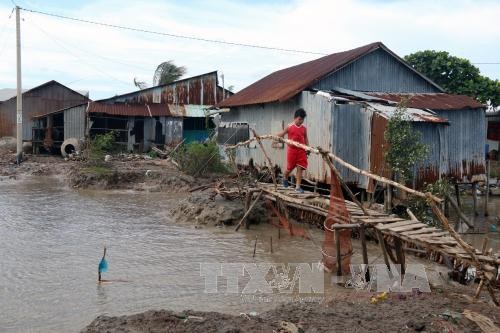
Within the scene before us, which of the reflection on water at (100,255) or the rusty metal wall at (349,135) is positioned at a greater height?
the rusty metal wall at (349,135)

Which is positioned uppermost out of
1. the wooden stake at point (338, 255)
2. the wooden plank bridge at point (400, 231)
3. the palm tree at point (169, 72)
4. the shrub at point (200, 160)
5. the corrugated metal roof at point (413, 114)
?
the palm tree at point (169, 72)

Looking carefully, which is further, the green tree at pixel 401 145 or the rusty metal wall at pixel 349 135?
the rusty metal wall at pixel 349 135

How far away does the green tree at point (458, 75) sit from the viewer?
70.4 feet

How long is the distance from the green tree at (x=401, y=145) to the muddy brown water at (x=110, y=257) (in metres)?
1.91

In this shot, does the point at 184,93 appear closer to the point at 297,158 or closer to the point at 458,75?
the point at 458,75

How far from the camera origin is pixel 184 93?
27578 millimetres

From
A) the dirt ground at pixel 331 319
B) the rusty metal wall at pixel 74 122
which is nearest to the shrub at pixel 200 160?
the rusty metal wall at pixel 74 122

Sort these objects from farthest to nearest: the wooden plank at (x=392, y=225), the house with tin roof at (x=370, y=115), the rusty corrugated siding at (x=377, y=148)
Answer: the house with tin roof at (x=370, y=115) → the rusty corrugated siding at (x=377, y=148) → the wooden plank at (x=392, y=225)

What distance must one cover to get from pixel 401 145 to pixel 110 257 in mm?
6311

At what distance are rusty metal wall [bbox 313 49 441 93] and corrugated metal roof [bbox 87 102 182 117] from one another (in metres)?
13.8

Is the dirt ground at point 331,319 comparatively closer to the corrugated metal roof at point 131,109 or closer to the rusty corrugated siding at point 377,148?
the rusty corrugated siding at point 377,148

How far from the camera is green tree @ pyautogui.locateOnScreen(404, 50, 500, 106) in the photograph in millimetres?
21453

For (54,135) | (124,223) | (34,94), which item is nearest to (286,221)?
(124,223)

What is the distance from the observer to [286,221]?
10703 mm
